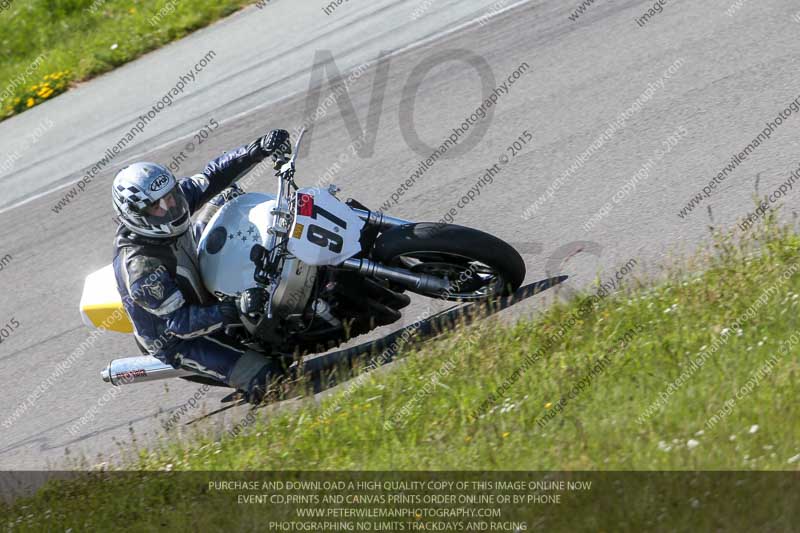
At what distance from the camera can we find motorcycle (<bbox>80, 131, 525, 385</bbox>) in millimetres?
6551

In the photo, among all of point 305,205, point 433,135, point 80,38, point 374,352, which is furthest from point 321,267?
point 80,38

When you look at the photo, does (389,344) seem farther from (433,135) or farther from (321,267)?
(433,135)

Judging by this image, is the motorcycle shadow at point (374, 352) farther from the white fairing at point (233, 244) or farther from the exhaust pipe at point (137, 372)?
the white fairing at point (233, 244)

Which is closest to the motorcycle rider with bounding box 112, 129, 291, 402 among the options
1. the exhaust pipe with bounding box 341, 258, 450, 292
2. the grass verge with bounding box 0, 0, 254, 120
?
the exhaust pipe with bounding box 341, 258, 450, 292

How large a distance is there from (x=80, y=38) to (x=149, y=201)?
903 centimetres

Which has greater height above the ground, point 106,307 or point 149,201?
point 149,201

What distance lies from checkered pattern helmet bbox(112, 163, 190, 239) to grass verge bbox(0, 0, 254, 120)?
7399mm

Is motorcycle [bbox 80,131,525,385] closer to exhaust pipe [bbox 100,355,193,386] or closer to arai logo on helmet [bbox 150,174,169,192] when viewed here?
exhaust pipe [bbox 100,355,193,386]

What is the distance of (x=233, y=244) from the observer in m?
6.82

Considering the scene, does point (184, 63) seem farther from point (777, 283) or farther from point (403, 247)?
point (777, 283)

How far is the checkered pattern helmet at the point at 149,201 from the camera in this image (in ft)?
21.2

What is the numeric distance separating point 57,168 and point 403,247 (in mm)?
6660

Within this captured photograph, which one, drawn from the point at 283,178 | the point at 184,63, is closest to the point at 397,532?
the point at 283,178

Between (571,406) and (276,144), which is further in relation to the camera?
(276,144)
